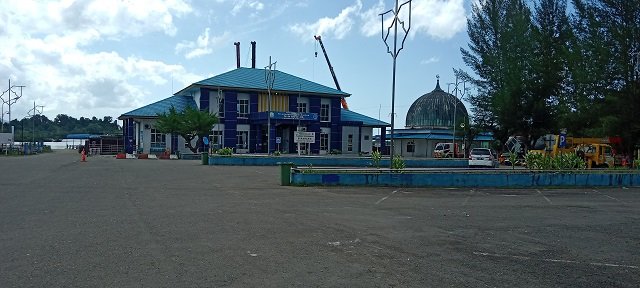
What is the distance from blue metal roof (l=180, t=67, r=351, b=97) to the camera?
→ 6291 centimetres

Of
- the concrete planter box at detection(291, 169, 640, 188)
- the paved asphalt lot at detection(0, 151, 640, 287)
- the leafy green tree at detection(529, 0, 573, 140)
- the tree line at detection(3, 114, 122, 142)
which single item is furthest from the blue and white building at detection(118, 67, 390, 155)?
the tree line at detection(3, 114, 122, 142)

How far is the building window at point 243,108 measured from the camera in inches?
2520

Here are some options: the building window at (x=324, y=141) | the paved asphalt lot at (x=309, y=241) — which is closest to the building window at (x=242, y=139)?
the building window at (x=324, y=141)

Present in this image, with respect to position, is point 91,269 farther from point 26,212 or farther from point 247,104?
point 247,104

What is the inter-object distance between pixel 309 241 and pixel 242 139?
182 feet

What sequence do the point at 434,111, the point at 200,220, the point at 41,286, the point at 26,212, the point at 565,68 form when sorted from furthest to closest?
1. the point at 434,111
2. the point at 565,68
3. the point at 26,212
4. the point at 200,220
5. the point at 41,286

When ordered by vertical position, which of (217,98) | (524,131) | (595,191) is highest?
(217,98)

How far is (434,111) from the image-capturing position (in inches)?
3098

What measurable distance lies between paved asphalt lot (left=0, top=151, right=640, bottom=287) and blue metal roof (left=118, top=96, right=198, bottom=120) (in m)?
44.3

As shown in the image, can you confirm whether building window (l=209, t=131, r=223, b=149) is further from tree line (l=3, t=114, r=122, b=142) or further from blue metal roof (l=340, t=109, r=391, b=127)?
tree line (l=3, t=114, r=122, b=142)

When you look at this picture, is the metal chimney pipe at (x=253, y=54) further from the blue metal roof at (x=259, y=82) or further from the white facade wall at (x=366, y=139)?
the white facade wall at (x=366, y=139)

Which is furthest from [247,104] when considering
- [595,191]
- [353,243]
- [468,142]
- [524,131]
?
[353,243]

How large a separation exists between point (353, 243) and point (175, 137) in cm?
5496

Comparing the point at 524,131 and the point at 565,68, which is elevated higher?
the point at 565,68
